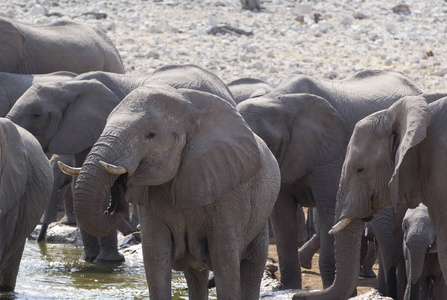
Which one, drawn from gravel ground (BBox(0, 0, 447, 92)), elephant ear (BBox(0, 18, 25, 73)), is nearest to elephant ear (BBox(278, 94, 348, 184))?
elephant ear (BBox(0, 18, 25, 73))

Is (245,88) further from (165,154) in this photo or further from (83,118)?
(165,154)

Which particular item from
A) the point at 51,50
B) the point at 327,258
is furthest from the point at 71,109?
the point at 51,50

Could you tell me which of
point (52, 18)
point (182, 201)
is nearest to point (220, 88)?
point (182, 201)

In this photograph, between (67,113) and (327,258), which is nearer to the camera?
(327,258)

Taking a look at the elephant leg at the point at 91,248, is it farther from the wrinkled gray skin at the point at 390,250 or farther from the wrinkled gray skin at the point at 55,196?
the wrinkled gray skin at the point at 390,250

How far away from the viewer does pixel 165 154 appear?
4875 millimetres

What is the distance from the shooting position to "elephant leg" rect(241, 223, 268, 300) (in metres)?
5.62

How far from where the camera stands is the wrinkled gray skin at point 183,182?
4.76m

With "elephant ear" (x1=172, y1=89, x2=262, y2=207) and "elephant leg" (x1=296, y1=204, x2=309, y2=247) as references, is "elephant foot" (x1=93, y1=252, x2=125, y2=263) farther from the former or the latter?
"elephant ear" (x1=172, y1=89, x2=262, y2=207)

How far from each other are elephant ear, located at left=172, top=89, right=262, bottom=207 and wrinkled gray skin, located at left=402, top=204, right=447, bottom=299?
1258 mm

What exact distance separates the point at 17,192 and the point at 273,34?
1306cm

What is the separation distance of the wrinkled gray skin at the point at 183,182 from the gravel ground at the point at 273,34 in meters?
9.86

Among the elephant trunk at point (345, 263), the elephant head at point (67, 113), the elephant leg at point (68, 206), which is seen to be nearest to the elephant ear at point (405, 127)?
the elephant trunk at point (345, 263)

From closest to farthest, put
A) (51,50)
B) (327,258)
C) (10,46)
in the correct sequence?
(327,258) < (10,46) < (51,50)
